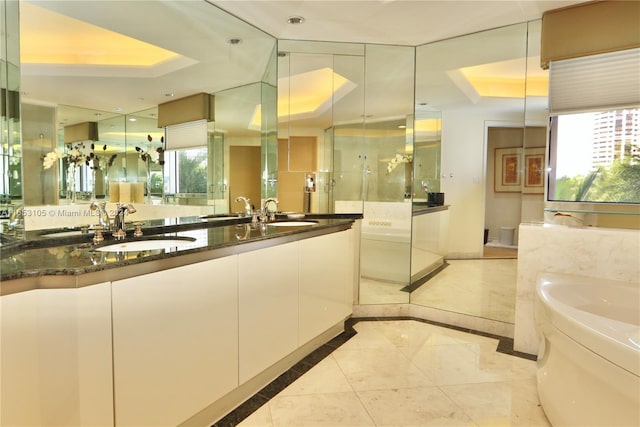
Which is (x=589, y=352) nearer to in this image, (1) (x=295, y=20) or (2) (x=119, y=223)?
(2) (x=119, y=223)

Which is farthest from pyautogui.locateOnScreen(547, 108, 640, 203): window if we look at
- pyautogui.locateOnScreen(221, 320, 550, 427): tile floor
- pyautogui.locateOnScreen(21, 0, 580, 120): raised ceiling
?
pyautogui.locateOnScreen(221, 320, 550, 427): tile floor

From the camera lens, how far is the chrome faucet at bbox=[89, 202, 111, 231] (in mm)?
1756

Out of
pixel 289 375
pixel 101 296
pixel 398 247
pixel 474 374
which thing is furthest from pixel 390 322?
pixel 101 296

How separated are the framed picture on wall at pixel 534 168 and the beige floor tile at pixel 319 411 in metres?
2.00

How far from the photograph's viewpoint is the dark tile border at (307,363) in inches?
72.2

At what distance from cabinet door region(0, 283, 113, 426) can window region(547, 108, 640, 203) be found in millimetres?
2919

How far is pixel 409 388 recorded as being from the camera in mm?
2082

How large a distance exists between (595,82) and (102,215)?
125 inches

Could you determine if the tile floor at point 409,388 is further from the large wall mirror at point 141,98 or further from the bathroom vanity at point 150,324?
the large wall mirror at point 141,98

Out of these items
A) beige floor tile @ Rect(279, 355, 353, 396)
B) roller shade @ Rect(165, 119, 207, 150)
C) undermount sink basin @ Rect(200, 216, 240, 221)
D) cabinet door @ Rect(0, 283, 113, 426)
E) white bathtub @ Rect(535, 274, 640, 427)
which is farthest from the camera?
undermount sink basin @ Rect(200, 216, 240, 221)

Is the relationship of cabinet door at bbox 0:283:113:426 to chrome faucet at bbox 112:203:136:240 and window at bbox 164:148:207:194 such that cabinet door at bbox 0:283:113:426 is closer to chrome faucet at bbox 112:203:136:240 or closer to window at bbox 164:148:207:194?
chrome faucet at bbox 112:203:136:240

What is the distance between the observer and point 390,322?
3.16m

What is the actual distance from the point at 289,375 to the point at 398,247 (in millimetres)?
1678

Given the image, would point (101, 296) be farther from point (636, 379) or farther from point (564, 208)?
point (564, 208)
